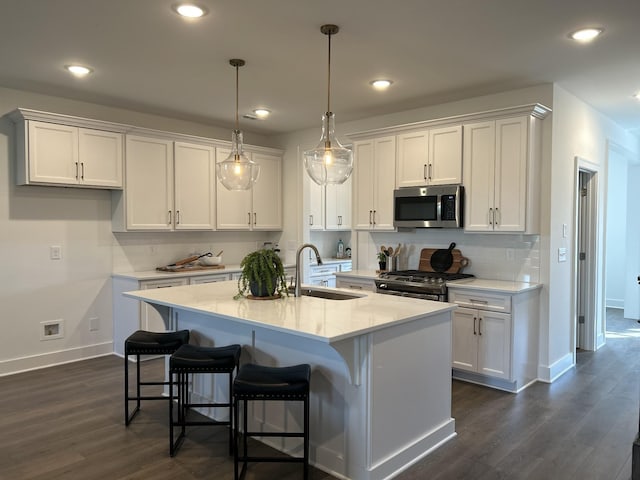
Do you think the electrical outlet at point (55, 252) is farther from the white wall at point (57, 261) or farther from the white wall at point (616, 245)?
the white wall at point (616, 245)

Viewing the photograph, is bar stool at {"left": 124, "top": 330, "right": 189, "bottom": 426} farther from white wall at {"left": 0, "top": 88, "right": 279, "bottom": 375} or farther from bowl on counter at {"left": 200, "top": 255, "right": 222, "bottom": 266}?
bowl on counter at {"left": 200, "top": 255, "right": 222, "bottom": 266}

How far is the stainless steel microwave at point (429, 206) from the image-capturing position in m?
4.33

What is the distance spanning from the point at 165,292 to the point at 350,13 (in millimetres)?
2271

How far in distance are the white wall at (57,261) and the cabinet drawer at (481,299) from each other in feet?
10.7

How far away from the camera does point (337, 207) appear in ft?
23.5

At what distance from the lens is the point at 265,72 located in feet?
12.5

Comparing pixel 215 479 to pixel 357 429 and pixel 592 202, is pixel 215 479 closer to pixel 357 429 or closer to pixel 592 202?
pixel 357 429

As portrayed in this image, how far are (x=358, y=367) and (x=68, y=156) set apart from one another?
11.4ft

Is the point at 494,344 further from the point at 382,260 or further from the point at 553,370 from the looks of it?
the point at 382,260

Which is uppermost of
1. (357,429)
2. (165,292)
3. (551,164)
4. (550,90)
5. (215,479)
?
(550,90)

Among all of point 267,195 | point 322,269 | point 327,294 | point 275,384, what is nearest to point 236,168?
point 327,294

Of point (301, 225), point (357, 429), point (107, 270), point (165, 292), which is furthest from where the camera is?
point (301, 225)

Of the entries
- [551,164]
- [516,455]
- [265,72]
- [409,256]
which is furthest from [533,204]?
[265,72]

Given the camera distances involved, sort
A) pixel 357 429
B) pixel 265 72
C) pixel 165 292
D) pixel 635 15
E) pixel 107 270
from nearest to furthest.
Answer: pixel 357 429 < pixel 635 15 < pixel 165 292 < pixel 265 72 < pixel 107 270
